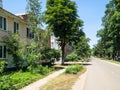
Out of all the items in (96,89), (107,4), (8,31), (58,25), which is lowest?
(96,89)

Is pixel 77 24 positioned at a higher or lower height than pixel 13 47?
higher

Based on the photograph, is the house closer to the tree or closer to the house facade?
the house facade

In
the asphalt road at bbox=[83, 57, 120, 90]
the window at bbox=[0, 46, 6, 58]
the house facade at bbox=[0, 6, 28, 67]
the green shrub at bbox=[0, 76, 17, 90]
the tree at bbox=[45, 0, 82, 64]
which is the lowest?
the asphalt road at bbox=[83, 57, 120, 90]

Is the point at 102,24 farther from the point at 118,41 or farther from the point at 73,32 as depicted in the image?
the point at 73,32

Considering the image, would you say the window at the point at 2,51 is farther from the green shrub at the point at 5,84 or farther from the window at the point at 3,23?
the green shrub at the point at 5,84

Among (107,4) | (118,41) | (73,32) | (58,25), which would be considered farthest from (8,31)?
(107,4)

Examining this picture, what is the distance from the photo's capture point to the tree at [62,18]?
1773 inches

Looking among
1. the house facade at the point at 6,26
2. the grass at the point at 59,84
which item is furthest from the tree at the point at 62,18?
the grass at the point at 59,84

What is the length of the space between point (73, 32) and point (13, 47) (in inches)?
920

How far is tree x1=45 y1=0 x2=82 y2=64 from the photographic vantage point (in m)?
45.0

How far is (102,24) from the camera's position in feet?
266

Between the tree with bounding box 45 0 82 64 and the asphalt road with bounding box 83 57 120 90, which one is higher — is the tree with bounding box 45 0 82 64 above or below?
above

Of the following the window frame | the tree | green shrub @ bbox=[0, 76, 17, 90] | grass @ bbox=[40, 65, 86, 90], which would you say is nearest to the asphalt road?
grass @ bbox=[40, 65, 86, 90]

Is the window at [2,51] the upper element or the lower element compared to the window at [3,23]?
lower
